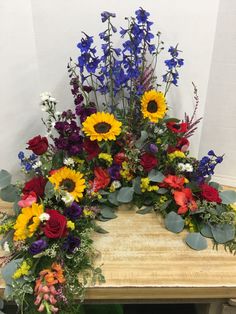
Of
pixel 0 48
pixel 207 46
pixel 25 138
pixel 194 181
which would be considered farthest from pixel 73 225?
pixel 207 46

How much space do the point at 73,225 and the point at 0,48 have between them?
62 cm

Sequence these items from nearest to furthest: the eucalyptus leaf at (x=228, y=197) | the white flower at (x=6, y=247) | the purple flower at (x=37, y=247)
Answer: the purple flower at (x=37, y=247), the white flower at (x=6, y=247), the eucalyptus leaf at (x=228, y=197)

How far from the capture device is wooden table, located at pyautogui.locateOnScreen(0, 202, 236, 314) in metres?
0.80

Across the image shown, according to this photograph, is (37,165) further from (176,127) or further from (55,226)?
(176,127)

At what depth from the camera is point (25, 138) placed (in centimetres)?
123

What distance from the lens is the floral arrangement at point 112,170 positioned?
33.1 inches

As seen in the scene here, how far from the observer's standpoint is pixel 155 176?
1020 mm

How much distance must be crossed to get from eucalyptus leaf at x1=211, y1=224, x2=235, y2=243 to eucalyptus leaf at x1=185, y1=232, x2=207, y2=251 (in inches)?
1.4

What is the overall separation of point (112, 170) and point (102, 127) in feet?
0.48

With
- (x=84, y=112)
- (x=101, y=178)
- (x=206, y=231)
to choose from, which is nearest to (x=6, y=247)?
(x=101, y=178)

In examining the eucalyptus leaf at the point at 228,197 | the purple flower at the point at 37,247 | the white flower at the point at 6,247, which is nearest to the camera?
the purple flower at the point at 37,247

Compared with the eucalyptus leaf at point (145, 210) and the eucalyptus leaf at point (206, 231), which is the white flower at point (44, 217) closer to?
the eucalyptus leaf at point (145, 210)

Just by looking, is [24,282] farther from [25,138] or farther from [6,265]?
[25,138]

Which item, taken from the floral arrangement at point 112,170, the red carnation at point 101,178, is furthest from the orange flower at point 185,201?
the red carnation at point 101,178
